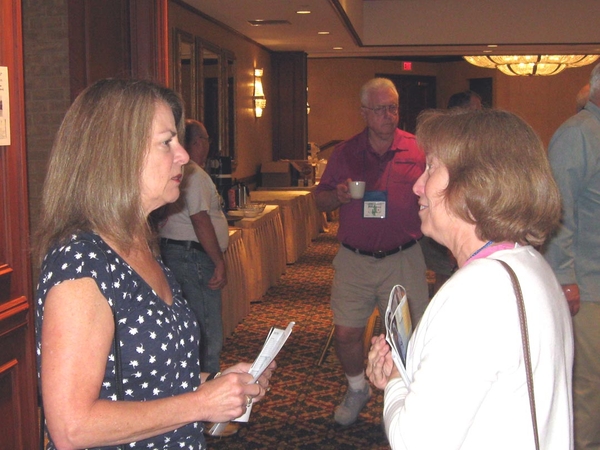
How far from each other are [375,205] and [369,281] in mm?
386

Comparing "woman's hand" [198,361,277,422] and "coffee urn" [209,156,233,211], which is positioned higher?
"coffee urn" [209,156,233,211]

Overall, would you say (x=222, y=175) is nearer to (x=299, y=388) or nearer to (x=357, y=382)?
(x=299, y=388)

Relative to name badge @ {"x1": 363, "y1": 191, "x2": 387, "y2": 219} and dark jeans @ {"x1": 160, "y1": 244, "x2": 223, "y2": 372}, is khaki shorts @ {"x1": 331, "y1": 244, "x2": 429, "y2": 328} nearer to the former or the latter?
name badge @ {"x1": 363, "y1": 191, "x2": 387, "y2": 219}

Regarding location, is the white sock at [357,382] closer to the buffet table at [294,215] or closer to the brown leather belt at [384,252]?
the brown leather belt at [384,252]

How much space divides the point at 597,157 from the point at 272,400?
2294 millimetres

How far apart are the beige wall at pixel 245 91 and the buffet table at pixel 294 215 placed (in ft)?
2.01

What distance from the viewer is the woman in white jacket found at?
1.12 metres

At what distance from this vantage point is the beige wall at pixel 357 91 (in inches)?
629

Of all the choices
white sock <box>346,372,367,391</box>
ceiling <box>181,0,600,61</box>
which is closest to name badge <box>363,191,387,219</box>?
white sock <box>346,372,367,391</box>

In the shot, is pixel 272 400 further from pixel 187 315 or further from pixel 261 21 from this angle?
pixel 261 21

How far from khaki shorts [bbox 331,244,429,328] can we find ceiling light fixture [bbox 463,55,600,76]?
29.7 feet

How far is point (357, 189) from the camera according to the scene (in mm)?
3309

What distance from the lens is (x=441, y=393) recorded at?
1.12 meters

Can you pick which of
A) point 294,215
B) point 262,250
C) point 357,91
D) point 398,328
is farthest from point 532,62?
point 398,328
